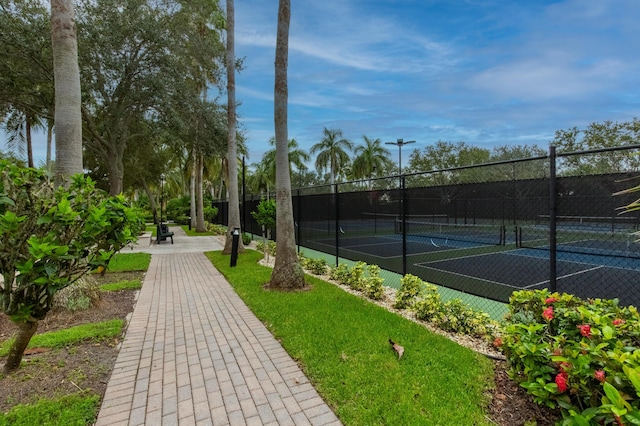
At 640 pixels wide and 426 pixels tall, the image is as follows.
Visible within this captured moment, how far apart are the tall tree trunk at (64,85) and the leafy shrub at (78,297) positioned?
161cm

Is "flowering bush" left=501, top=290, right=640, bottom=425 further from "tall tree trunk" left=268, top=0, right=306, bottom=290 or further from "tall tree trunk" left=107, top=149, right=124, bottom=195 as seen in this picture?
"tall tree trunk" left=107, top=149, right=124, bottom=195

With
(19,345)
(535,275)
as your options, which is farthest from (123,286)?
(535,275)

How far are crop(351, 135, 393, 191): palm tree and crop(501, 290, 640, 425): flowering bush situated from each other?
33.5 metres

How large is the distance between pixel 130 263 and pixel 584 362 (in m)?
9.84

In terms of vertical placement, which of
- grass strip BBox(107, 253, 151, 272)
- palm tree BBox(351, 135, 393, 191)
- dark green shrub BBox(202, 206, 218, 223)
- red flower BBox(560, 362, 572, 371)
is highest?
palm tree BBox(351, 135, 393, 191)

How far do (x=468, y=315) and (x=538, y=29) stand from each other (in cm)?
630

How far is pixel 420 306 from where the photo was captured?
4.30 m

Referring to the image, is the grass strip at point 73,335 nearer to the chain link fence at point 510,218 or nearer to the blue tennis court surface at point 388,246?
the chain link fence at point 510,218

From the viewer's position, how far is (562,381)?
1800 millimetres

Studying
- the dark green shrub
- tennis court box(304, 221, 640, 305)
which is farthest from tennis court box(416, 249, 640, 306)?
the dark green shrub

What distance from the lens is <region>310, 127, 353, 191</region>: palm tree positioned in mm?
32469

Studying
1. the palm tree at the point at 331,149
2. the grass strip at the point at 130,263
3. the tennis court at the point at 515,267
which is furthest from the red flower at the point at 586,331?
the palm tree at the point at 331,149

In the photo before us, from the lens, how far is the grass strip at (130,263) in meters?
8.19

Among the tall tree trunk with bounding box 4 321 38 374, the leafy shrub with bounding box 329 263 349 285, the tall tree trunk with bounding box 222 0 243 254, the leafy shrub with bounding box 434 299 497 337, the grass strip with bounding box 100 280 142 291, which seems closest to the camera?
the tall tree trunk with bounding box 4 321 38 374
